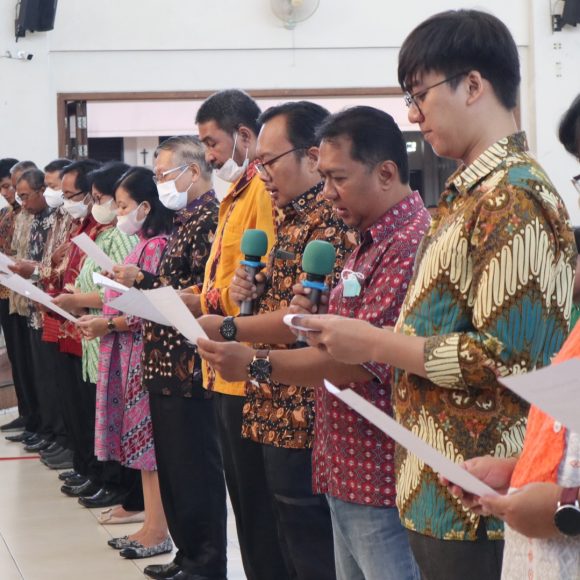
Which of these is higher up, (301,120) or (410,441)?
(301,120)

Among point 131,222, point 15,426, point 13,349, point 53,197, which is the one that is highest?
point 53,197

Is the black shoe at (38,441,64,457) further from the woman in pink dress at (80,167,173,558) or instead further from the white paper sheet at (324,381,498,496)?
the white paper sheet at (324,381,498,496)

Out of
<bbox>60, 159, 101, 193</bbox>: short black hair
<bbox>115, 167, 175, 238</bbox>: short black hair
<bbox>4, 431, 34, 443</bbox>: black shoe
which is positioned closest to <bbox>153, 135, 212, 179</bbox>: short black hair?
<bbox>115, 167, 175, 238</bbox>: short black hair

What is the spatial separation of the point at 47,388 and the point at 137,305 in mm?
4182

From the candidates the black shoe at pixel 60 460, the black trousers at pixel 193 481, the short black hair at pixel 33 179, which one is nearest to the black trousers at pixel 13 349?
the black shoe at pixel 60 460

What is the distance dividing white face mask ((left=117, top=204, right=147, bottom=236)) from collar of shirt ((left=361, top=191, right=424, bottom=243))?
2.22 metres

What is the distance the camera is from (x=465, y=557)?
1804 mm

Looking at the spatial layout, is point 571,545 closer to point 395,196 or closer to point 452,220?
point 452,220

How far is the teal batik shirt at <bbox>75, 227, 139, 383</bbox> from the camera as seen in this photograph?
495 cm

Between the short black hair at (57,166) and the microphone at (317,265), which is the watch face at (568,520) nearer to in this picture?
the microphone at (317,265)

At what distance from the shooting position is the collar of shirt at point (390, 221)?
7.65 feet

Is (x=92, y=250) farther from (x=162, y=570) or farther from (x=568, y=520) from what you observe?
(x=568, y=520)

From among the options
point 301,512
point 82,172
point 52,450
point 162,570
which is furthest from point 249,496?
point 52,450

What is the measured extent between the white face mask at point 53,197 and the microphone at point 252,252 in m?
3.73
